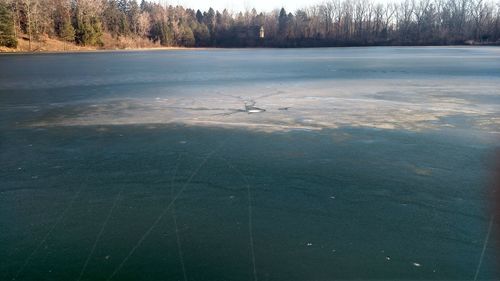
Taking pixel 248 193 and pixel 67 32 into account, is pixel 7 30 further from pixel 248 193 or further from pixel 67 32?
pixel 248 193

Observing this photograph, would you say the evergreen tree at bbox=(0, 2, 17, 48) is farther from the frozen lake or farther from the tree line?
the frozen lake

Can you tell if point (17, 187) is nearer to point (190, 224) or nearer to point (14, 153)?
point (14, 153)

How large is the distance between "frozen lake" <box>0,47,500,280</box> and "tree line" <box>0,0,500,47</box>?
5864 cm

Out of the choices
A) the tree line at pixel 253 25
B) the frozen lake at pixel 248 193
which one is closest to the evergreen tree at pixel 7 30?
the tree line at pixel 253 25

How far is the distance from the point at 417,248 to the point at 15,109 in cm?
1075

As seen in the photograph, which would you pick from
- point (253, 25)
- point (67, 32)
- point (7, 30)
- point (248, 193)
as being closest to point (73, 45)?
point (67, 32)

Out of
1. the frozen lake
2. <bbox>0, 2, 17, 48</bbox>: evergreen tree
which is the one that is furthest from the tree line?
the frozen lake

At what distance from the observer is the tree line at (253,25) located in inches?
2840

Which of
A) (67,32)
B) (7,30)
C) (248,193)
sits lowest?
(248,193)

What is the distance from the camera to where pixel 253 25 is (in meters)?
111

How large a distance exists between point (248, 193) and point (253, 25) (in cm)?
10952

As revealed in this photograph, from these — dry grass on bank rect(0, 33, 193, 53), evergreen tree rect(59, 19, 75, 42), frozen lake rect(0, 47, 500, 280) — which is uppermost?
→ evergreen tree rect(59, 19, 75, 42)

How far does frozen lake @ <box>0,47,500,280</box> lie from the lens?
363 cm

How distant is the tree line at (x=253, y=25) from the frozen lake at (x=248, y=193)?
192 feet
